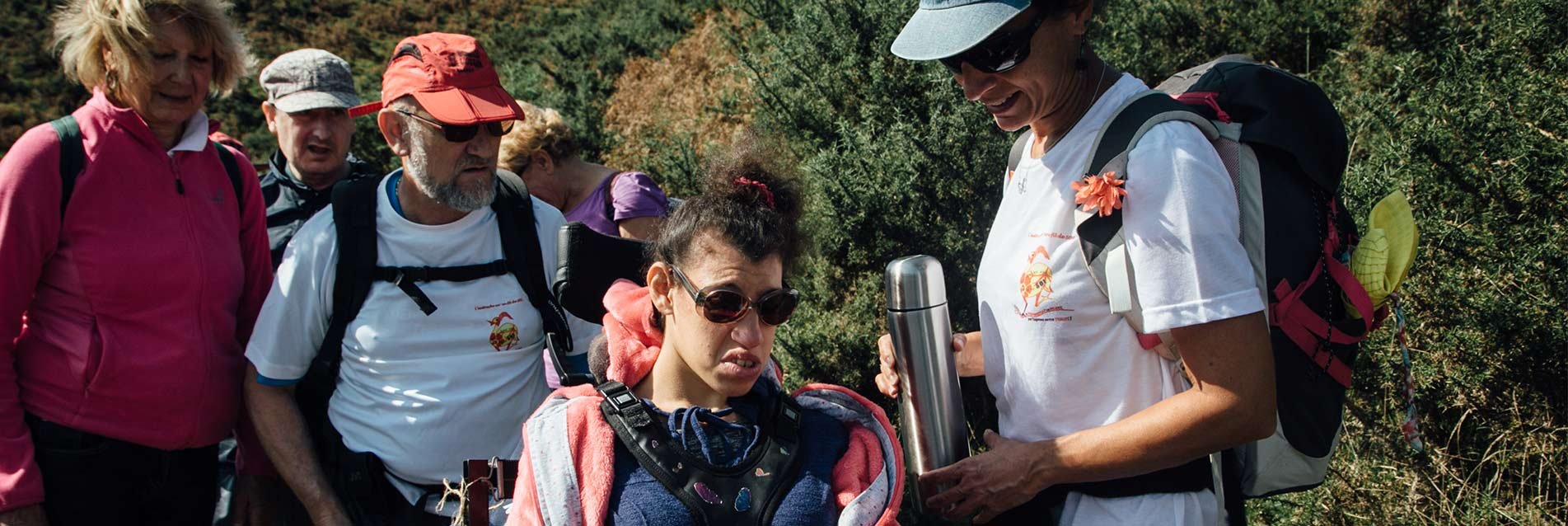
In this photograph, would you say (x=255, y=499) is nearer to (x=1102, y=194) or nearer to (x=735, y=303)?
(x=735, y=303)

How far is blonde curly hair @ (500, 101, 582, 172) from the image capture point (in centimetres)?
462

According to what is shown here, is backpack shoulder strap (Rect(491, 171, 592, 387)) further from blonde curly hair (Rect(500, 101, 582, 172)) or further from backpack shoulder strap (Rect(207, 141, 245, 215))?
blonde curly hair (Rect(500, 101, 582, 172))

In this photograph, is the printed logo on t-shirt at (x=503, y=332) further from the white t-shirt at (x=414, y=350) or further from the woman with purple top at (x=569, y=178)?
the woman with purple top at (x=569, y=178)

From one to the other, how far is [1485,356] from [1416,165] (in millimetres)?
863

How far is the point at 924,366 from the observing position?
2291 mm

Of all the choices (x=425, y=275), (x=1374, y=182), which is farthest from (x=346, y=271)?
(x=1374, y=182)

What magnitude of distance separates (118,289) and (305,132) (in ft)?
5.58

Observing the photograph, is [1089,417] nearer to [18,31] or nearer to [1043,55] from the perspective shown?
[1043,55]

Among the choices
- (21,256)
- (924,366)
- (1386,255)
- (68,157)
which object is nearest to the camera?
(1386,255)

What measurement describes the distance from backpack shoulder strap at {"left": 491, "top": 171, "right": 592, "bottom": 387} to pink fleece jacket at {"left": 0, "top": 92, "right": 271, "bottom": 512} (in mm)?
899

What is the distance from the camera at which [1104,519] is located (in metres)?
2.07

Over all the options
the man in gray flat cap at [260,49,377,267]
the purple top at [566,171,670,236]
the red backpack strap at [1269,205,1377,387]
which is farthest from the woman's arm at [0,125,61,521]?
the red backpack strap at [1269,205,1377,387]

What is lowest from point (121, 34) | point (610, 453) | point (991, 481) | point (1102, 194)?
point (991, 481)

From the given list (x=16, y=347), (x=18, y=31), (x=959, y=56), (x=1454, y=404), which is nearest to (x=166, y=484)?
(x=16, y=347)
